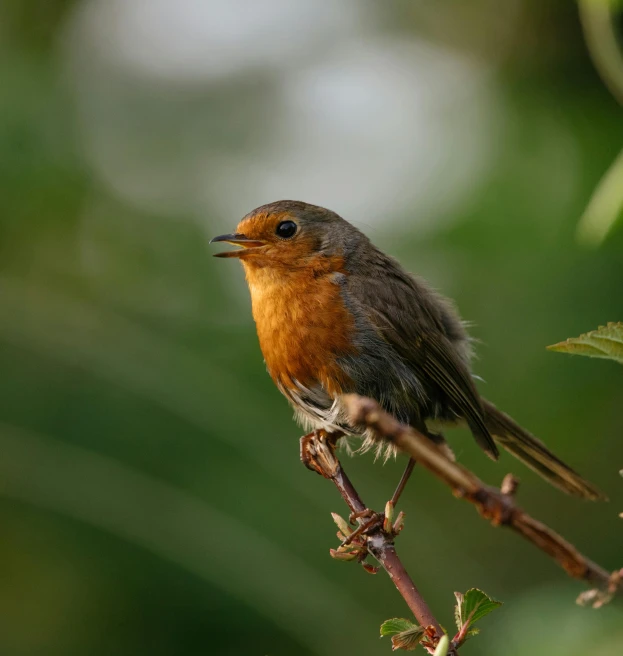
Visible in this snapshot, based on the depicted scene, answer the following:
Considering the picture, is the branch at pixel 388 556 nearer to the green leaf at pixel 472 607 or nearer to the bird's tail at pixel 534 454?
the green leaf at pixel 472 607

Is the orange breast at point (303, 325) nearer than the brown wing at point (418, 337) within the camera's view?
Yes

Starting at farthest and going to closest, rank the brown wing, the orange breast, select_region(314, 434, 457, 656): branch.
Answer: the brown wing, the orange breast, select_region(314, 434, 457, 656): branch

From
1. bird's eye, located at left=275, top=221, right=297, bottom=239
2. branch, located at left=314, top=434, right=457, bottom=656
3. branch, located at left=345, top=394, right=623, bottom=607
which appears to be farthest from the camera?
bird's eye, located at left=275, top=221, right=297, bottom=239

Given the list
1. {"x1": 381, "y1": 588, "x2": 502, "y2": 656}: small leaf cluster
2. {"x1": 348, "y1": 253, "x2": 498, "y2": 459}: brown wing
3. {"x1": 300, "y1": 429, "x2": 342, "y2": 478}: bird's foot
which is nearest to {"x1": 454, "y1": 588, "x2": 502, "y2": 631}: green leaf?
{"x1": 381, "y1": 588, "x2": 502, "y2": 656}: small leaf cluster

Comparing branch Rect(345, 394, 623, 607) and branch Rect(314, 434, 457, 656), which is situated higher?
branch Rect(314, 434, 457, 656)

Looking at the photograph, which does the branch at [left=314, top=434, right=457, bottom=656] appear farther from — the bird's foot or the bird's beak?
the bird's beak

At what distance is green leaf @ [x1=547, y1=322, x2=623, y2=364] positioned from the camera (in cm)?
138

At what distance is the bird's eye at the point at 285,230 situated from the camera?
12.9 ft

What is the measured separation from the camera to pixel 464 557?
481cm

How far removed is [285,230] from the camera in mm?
3938

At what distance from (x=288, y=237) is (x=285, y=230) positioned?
0.12 feet

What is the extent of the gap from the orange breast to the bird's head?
69 mm

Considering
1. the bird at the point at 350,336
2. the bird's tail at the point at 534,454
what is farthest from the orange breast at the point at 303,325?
the bird's tail at the point at 534,454

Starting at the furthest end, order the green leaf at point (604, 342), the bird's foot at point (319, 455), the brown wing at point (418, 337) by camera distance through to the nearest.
Answer: the brown wing at point (418, 337)
the bird's foot at point (319, 455)
the green leaf at point (604, 342)
